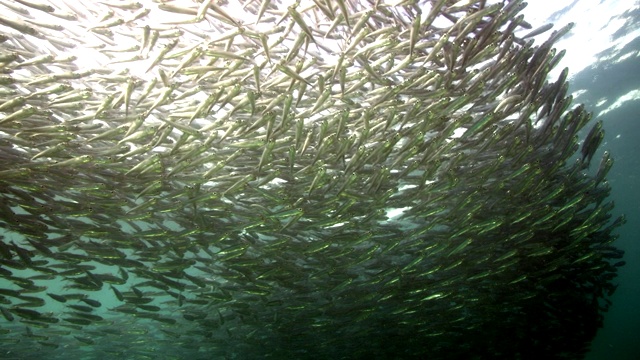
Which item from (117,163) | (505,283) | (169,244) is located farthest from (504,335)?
(117,163)

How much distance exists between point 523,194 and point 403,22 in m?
6.39

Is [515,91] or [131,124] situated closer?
[131,124]

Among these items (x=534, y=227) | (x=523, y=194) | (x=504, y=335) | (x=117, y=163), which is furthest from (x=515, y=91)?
(x=504, y=335)

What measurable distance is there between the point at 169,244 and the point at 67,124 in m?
3.19

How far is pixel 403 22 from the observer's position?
5.37m

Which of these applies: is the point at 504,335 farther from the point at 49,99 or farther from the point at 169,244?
the point at 49,99

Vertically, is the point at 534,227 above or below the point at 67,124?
below

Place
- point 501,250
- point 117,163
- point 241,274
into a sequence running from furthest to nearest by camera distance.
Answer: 1. point 501,250
2. point 241,274
3. point 117,163

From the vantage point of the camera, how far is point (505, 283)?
13.2 meters

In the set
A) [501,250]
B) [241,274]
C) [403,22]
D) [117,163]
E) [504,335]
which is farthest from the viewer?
[504,335]

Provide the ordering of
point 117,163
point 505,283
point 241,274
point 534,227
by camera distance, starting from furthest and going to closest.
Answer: point 505,283 → point 534,227 → point 241,274 → point 117,163

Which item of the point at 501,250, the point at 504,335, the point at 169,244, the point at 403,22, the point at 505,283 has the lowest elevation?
the point at 504,335

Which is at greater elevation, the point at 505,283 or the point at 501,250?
the point at 501,250

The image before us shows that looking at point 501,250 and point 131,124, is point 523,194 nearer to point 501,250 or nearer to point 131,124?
point 501,250
